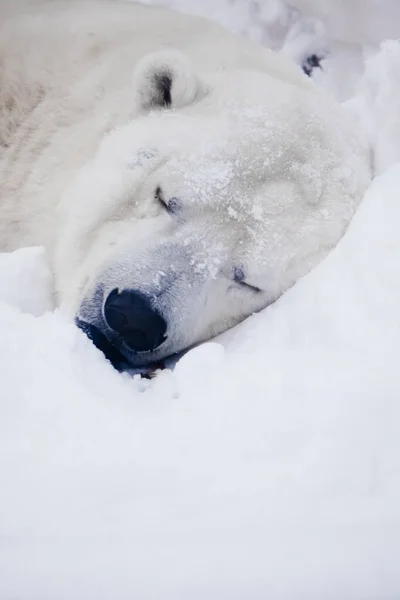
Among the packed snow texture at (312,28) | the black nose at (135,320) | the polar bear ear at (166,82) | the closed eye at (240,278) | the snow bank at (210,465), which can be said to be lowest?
the snow bank at (210,465)

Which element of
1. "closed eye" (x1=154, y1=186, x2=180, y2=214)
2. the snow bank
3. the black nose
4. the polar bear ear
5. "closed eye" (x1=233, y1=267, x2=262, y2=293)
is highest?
the polar bear ear

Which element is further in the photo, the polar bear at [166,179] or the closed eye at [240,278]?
the closed eye at [240,278]

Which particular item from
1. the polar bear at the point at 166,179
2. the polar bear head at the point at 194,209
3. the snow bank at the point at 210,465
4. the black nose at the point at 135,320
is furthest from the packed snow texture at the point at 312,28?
the snow bank at the point at 210,465

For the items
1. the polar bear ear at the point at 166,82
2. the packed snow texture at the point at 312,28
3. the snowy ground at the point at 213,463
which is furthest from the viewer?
the packed snow texture at the point at 312,28

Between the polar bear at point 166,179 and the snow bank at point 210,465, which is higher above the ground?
the polar bear at point 166,179

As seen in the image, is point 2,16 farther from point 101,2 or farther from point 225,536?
point 225,536

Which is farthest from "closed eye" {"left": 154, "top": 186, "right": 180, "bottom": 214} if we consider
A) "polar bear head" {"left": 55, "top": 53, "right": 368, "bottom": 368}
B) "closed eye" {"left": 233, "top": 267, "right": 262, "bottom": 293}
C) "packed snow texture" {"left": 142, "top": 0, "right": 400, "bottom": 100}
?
"packed snow texture" {"left": 142, "top": 0, "right": 400, "bottom": 100}

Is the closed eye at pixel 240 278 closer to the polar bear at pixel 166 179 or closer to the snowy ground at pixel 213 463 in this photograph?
the polar bear at pixel 166 179

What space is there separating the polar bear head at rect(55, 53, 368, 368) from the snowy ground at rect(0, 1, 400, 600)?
0.26 metres

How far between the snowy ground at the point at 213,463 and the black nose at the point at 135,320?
0.19m

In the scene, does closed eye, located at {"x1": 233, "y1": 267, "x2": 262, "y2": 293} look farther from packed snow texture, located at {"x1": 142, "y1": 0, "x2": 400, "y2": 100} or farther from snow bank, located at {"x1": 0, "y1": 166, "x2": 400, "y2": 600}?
packed snow texture, located at {"x1": 142, "y1": 0, "x2": 400, "y2": 100}

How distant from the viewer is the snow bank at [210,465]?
1.02 meters

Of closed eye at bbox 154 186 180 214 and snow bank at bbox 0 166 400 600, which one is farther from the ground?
closed eye at bbox 154 186 180 214

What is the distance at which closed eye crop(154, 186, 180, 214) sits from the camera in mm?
2025
